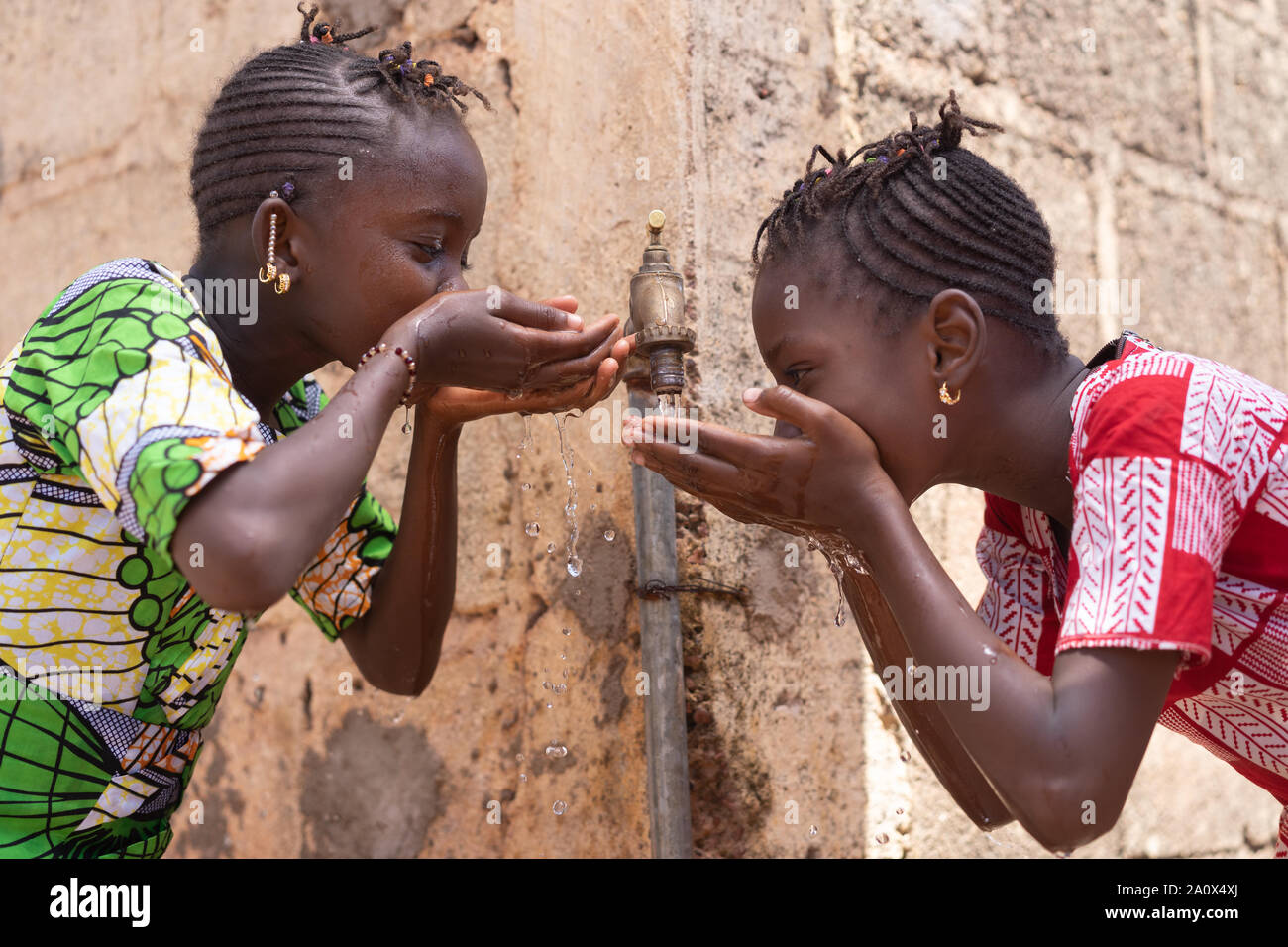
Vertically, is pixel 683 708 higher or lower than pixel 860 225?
lower

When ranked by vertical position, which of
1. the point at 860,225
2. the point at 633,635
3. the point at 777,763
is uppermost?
the point at 860,225

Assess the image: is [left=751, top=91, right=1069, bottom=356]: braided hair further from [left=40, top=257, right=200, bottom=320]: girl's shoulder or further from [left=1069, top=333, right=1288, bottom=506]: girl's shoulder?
[left=40, top=257, right=200, bottom=320]: girl's shoulder

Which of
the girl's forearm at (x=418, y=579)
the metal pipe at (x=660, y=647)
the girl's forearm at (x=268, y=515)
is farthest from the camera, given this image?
the metal pipe at (x=660, y=647)

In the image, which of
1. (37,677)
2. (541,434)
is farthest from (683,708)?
(37,677)

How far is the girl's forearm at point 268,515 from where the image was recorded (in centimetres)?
144

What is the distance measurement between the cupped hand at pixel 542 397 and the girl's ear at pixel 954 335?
0.48 metres

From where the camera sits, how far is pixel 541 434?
2.86 metres

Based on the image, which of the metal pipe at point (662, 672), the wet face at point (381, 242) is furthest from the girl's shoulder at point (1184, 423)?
the metal pipe at point (662, 672)

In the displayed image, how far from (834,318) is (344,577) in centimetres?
98

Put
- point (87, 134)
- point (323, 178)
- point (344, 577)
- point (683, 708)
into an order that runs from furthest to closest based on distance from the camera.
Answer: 1. point (87, 134)
2. point (683, 708)
3. point (344, 577)
4. point (323, 178)

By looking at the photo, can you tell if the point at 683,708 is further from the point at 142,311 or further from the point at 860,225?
the point at 142,311

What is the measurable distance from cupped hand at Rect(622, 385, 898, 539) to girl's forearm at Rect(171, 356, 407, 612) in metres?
0.44

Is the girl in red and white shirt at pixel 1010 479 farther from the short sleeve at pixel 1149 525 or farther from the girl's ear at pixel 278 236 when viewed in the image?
the girl's ear at pixel 278 236

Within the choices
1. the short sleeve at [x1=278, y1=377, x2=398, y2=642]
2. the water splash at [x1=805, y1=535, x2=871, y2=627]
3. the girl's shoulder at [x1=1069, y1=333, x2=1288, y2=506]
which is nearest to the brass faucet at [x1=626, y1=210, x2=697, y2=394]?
the water splash at [x1=805, y1=535, x2=871, y2=627]
